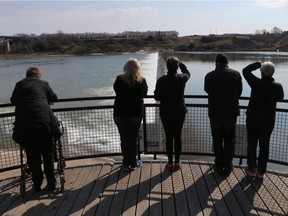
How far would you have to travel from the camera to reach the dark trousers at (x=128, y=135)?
466 centimetres

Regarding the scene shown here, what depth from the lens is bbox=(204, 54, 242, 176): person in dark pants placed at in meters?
4.36

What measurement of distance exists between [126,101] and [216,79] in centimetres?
123

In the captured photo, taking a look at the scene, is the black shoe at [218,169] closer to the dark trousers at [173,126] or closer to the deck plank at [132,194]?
the dark trousers at [173,126]

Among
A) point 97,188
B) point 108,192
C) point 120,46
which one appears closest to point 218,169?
point 108,192

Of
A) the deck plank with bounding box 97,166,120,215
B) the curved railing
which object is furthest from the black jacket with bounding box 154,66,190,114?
the deck plank with bounding box 97,166,120,215

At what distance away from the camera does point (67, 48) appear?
10412 cm

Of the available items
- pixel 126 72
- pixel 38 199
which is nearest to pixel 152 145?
pixel 126 72

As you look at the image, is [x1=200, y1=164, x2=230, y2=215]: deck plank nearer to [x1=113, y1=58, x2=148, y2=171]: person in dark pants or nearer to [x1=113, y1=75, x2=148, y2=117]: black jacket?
[x1=113, y1=58, x2=148, y2=171]: person in dark pants

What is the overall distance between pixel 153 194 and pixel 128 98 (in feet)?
4.24

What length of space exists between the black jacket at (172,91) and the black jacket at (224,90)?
0.36m

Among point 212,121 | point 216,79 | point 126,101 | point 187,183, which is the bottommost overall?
point 187,183

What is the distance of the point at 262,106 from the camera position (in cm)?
426

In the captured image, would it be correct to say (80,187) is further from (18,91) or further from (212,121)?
(212,121)

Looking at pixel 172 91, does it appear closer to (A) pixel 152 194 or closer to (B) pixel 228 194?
(A) pixel 152 194
